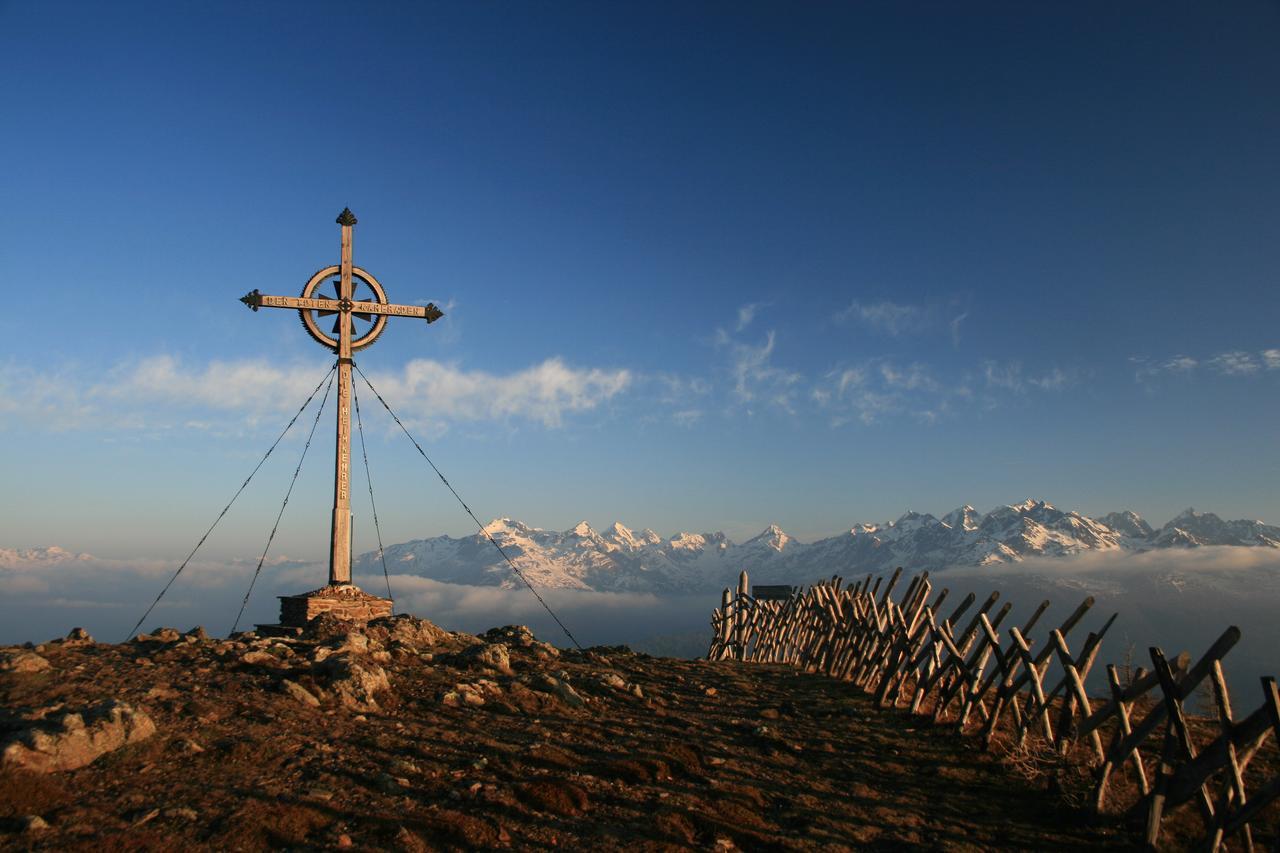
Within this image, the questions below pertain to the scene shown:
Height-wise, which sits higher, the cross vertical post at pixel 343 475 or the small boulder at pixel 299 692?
the cross vertical post at pixel 343 475

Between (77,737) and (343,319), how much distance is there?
1187 cm

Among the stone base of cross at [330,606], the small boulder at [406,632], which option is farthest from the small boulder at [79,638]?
the small boulder at [406,632]

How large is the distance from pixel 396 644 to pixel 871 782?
338 inches

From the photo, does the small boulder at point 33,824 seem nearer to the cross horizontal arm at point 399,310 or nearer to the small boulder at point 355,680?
the small boulder at point 355,680

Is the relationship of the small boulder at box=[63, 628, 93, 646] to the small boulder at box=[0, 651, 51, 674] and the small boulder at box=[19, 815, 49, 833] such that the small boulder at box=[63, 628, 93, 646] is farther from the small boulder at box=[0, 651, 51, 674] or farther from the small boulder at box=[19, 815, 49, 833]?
the small boulder at box=[19, 815, 49, 833]

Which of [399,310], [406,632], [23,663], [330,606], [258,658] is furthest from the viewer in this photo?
[399,310]

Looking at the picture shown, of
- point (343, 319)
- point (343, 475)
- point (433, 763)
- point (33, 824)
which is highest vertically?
point (343, 319)

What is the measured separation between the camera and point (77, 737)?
689cm

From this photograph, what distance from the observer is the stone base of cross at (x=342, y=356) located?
48.2 feet

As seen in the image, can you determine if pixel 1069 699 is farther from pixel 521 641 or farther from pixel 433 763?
pixel 521 641

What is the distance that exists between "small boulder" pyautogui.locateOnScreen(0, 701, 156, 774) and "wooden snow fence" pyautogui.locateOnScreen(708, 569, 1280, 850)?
9.83 metres

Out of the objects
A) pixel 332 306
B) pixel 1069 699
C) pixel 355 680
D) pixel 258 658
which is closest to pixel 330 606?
pixel 258 658

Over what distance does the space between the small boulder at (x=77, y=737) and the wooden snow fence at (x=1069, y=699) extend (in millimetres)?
9834

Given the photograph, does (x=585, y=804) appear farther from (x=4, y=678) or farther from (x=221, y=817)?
(x=4, y=678)
